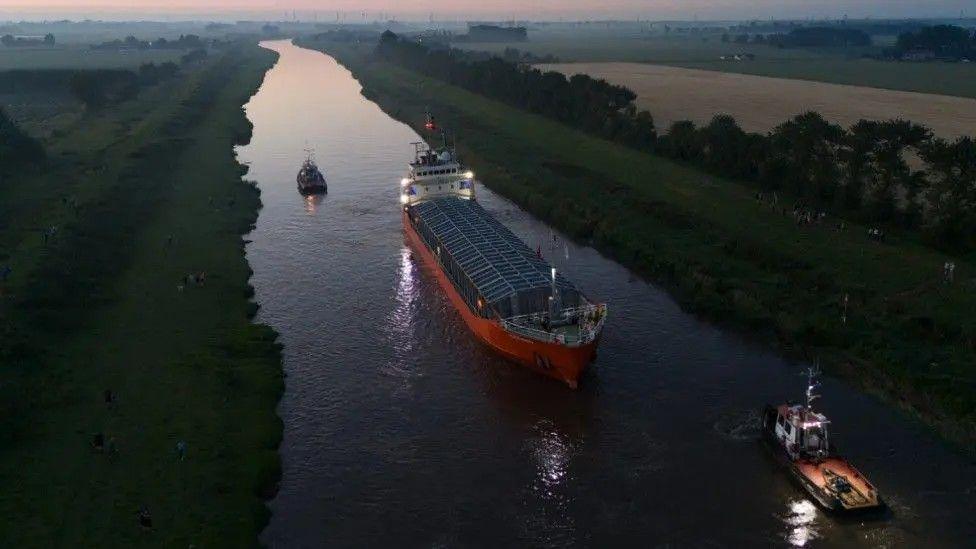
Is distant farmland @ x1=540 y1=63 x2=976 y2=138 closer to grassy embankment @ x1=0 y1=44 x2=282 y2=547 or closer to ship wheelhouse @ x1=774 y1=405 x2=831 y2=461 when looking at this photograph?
grassy embankment @ x1=0 y1=44 x2=282 y2=547

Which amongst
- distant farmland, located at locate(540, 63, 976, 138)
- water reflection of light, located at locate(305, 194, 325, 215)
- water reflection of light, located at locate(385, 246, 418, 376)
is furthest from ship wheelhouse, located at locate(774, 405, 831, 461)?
distant farmland, located at locate(540, 63, 976, 138)

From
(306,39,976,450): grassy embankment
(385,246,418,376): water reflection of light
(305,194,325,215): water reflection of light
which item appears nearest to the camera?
(306,39,976,450): grassy embankment

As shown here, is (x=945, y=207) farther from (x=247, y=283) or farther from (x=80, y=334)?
(x=80, y=334)

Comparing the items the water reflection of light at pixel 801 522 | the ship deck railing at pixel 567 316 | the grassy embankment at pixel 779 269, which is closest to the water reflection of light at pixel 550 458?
the ship deck railing at pixel 567 316

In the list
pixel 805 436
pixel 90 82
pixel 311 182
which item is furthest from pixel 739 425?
pixel 90 82

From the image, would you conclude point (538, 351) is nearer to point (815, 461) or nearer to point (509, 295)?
point (509, 295)
